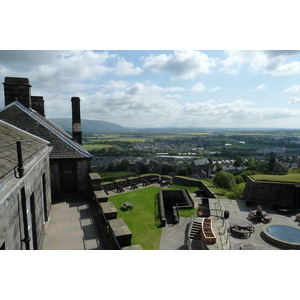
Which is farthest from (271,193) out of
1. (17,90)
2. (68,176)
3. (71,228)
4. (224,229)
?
(17,90)

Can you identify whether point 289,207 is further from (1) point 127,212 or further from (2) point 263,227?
(1) point 127,212

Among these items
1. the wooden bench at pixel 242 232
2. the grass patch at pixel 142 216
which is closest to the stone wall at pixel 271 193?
the wooden bench at pixel 242 232

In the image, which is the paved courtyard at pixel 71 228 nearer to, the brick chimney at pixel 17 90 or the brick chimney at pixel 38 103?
the brick chimney at pixel 17 90

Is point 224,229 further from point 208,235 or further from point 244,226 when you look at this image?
point 208,235

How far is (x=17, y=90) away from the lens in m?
14.2

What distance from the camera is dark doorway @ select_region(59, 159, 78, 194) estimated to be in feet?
40.2

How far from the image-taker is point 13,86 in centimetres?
1407

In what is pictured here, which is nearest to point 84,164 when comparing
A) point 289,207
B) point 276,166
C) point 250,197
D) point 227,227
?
point 227,227

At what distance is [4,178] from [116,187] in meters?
22.7

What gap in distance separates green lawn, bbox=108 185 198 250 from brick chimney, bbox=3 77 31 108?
10.6 metres

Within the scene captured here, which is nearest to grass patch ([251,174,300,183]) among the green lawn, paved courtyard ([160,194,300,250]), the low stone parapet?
paved courtyard ([160,194,300,250])

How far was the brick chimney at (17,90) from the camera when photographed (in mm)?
13922

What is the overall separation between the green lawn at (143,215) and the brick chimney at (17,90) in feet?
34.9

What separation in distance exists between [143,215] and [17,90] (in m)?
13.0
